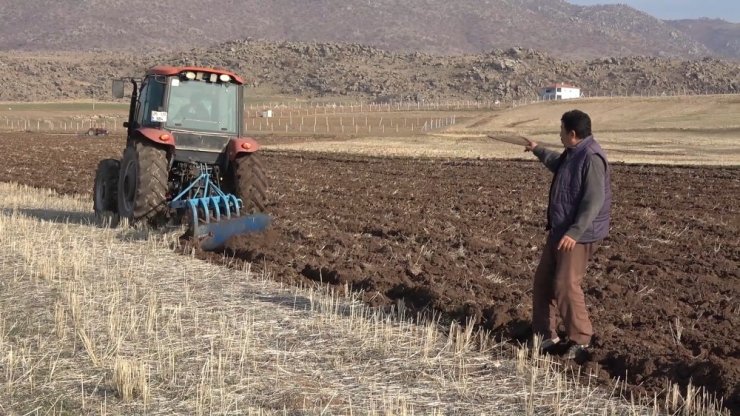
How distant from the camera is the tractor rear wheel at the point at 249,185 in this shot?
1124cm

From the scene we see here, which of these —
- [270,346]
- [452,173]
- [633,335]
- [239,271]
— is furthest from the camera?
[452,173]

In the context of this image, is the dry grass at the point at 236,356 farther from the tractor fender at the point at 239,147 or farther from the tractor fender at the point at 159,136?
the tractor fender at the point at 239,147

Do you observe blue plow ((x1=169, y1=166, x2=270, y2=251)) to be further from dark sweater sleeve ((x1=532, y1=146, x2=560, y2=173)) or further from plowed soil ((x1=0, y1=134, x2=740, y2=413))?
dark sweater sleeve ((x1=532, y1=146, x2=560, y2=173))

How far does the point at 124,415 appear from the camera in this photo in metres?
→ 4.92

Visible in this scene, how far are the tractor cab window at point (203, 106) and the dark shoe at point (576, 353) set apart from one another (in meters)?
6.74

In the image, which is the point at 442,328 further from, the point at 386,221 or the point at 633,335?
the point at 386,221

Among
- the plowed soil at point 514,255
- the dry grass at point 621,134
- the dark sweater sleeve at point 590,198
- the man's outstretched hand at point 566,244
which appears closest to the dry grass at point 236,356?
the plowed soil at point 514,255

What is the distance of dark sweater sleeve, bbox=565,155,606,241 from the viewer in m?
6.07

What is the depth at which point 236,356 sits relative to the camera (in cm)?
602

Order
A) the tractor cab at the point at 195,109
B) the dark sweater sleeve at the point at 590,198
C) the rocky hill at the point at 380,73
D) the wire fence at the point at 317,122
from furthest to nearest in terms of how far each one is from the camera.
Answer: the rocky hill at the point at 380,73
the wire fence at the point at 317,122
the tractor cab at the point at 195,109
the dark sweater sleeve at the point at 590,198

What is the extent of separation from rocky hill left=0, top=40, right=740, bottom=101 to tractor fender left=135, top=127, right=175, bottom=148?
334 feet

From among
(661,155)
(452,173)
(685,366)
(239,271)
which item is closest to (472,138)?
(661,155)

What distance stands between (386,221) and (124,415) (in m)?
8.54

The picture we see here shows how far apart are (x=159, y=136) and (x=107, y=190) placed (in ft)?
6.56
